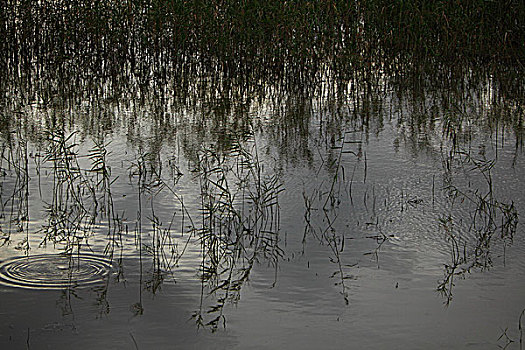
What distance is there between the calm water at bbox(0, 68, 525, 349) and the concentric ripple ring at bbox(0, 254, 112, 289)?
0.01 metres

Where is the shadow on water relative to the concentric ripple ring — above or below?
above

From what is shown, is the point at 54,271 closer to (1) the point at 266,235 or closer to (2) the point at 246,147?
(1) the point at 266,235

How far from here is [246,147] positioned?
22.0 feet

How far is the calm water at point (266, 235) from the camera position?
3340 millimetres

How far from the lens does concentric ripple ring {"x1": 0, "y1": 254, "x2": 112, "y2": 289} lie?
3779mm

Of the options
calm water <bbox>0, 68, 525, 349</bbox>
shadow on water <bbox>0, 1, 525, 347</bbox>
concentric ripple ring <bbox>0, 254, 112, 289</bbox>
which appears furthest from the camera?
shadow on water <bbox>0, 1, 525, 347</bbox>

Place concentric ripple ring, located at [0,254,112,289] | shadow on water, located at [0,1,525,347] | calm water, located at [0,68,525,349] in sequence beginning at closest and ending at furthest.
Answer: calm water, located at [0,68,525,349], concentric ripple ring, located at [0,254,112,289], shadow on water, located at [0,1,525,347]

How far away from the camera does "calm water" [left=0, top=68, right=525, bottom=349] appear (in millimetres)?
3340

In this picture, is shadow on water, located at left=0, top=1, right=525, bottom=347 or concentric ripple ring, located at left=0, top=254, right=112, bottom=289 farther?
shadow on water, located at left=0, top=1, right=525, bottom=347

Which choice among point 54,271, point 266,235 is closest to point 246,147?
point 266,235

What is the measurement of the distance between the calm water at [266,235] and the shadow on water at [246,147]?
0.07 feet

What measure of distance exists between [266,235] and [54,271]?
3.80 ft

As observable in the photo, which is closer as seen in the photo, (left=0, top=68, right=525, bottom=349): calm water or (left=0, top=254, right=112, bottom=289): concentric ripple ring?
(left=0, top=68, right=525, bottom=349): calm water

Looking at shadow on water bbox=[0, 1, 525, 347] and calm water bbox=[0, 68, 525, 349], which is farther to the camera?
shadow on water bbox=[0, 1, 525, 347]
